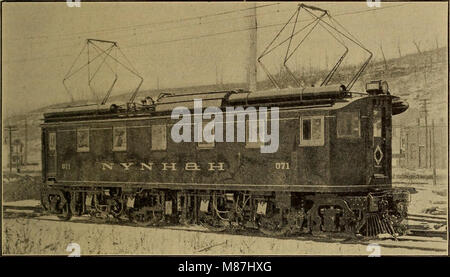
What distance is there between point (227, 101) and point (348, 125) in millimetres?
2622

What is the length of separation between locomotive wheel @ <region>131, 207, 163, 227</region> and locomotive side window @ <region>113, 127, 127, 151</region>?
4.92ft

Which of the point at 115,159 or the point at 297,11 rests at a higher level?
the point at 297,11

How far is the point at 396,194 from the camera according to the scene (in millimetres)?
11531

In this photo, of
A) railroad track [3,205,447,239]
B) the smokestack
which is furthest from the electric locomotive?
the smokestack

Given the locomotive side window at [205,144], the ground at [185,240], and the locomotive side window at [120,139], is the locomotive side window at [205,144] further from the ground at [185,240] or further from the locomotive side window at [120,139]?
the locomotive side window at [120,139]

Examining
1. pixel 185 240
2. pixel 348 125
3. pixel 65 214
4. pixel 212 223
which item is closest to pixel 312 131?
pixel 348 125

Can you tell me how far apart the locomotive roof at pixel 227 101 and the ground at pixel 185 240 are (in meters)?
2.17

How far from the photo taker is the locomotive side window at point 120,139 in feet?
44.5

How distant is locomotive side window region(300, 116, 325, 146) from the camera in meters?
11.3

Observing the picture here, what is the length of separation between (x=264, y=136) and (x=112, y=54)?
4073 millimetres

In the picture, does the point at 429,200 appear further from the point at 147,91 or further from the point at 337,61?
the point at 147,91

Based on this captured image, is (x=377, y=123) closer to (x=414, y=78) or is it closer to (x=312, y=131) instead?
(x=414, y=78)

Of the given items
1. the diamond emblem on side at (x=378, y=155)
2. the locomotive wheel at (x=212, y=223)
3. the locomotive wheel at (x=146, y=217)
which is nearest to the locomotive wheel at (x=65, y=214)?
the locomotive wheel at (x=146, y=217)
